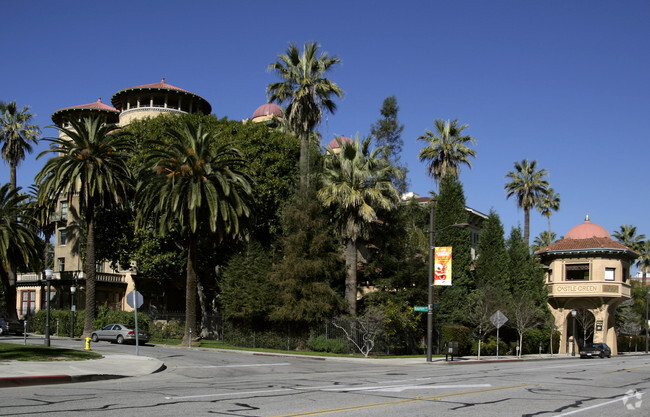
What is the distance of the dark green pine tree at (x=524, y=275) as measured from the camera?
5277cm

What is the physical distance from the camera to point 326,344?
120 feet

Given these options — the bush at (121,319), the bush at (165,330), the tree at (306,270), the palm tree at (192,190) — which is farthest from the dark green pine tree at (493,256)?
the bush at (121,319)

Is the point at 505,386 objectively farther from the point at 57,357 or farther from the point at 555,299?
the point at 555,299

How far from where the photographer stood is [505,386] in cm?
1816

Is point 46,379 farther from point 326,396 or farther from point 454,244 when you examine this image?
point 454,244

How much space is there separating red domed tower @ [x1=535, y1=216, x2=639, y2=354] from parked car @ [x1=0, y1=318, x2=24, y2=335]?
45126mm

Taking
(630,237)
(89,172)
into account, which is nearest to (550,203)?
(630,237)

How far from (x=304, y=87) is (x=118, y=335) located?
20522mm

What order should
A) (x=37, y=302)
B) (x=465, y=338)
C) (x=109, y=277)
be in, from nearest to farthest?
(x=465, y=338)
(x=109, y=277)
(x=37, y=302)

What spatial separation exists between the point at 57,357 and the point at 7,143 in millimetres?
45472

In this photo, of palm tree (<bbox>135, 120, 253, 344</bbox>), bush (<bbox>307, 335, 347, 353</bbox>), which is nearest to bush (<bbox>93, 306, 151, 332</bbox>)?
palm tree (<bbox>135, 120, 253, 344</bbox>)

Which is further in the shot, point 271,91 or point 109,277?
point 109,277

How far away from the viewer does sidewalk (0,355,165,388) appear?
1700 centimetres

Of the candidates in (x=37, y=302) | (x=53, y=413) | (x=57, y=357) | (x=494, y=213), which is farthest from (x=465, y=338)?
(x=37, y=302)
